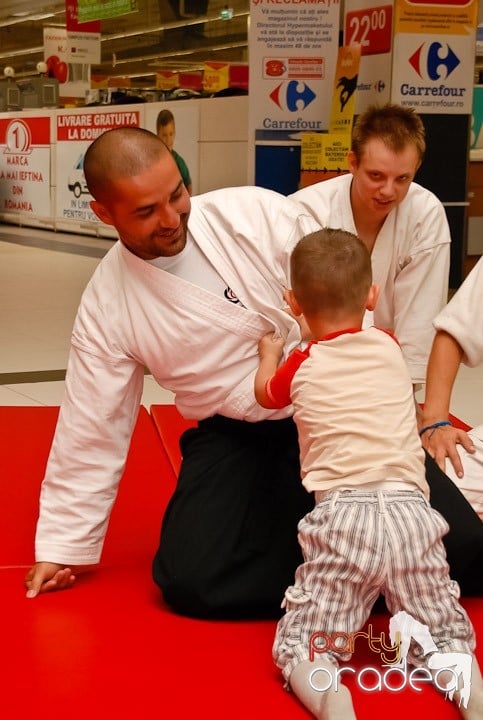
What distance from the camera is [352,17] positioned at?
24.5 ft

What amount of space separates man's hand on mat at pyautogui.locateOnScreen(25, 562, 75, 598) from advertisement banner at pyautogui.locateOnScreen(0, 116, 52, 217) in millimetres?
11160

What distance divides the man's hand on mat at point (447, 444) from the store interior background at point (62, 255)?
177cm

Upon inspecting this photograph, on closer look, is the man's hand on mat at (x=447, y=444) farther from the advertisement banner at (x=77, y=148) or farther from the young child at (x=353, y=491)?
the advertisement banner at (x=77, y=148)

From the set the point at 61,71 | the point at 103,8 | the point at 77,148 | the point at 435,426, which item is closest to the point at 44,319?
the point at 435,426

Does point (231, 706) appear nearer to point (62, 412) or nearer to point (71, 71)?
point (62, 412)

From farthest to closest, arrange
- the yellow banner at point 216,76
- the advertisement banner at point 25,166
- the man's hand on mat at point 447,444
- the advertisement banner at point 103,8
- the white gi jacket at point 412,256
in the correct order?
1. the yellow banner at point 216,76
2. the advertisement banner at point 103,8
3. the advertisement banner at point 25,166
4. the white gi jacket at point 412,256
5. the man's hand on mat at point 447,444

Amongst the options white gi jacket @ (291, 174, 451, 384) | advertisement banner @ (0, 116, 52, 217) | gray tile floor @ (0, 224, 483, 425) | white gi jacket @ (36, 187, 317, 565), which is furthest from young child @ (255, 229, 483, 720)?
advertisement banner @ (0, 116, 52, 217)

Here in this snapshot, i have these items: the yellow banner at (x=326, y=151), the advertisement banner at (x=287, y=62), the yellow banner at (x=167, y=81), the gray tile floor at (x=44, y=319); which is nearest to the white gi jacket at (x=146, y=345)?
the gray tile floor at (x=44, y=319)

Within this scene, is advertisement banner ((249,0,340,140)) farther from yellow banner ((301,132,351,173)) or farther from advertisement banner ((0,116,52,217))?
advertisement banner ((0,116,52,217))

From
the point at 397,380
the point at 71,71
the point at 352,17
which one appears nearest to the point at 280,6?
the point at 352,17

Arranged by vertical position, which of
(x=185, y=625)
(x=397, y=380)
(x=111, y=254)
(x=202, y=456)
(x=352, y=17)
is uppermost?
(x=352, y=17)

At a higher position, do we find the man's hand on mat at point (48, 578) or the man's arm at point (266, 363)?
the man's arm at point (266, 363)

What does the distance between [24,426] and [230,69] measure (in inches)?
654

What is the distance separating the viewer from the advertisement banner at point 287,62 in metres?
7.68
